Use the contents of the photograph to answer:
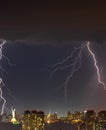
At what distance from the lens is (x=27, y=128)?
24.4 metres

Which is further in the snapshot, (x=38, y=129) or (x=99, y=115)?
(x=38, y=129)

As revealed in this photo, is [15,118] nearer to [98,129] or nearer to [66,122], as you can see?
[66,122]

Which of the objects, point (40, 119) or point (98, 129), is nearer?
point (98, 129)

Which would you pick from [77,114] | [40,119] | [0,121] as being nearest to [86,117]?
[77,114]

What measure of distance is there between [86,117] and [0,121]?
14.9 feet

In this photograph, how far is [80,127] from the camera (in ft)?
75.9

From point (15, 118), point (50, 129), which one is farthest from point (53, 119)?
point (15, 118)

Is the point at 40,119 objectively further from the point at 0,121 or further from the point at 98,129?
the point at 98,129

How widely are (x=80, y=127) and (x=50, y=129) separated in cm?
159

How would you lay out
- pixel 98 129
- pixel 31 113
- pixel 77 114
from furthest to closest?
1. pixel 31 113
2. pixel 77 114
3. pixel 98 129

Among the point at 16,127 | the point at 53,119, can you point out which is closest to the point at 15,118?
the point at 16,127

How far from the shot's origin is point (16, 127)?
24406 millimetres

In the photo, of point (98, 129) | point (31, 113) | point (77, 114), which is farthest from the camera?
point (31, 113)

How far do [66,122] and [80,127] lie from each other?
2.91ft
